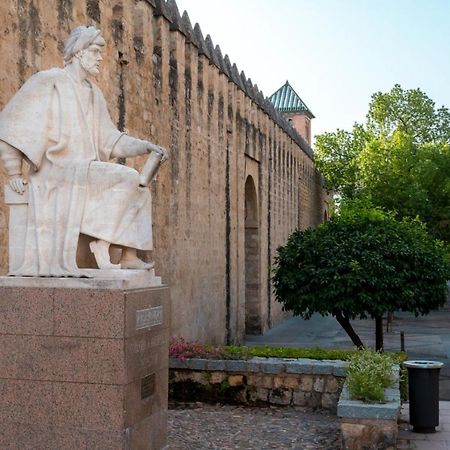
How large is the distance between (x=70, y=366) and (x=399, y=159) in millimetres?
28702

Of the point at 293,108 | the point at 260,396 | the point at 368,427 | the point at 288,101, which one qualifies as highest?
the point at 288,101

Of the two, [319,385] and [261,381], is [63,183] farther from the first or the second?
[319,385]

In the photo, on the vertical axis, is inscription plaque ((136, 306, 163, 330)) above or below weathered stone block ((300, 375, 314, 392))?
above

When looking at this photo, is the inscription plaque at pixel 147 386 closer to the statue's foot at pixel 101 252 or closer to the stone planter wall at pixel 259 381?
the statue's foot at pixel 101 252

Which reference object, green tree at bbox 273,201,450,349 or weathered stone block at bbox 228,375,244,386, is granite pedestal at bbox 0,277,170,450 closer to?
weathered stone block at bbox 228,375,244,386

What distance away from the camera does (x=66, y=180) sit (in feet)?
19.4

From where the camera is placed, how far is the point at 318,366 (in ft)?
30.9

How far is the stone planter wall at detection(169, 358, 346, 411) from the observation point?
9.43m

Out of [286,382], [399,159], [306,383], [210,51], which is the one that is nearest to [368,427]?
[306,383]

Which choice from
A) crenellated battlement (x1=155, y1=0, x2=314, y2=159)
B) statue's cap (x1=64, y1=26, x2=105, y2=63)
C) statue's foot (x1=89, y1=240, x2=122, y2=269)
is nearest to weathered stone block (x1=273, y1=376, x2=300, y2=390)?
statue's foot (x1=89, y1=240, x2=122, y2=269)

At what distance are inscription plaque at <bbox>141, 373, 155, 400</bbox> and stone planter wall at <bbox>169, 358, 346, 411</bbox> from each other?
3.58 meters

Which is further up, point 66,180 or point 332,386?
point 66,180

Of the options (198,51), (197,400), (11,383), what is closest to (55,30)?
(197,400)

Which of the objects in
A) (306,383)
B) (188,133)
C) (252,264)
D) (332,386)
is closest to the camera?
(332,386)
